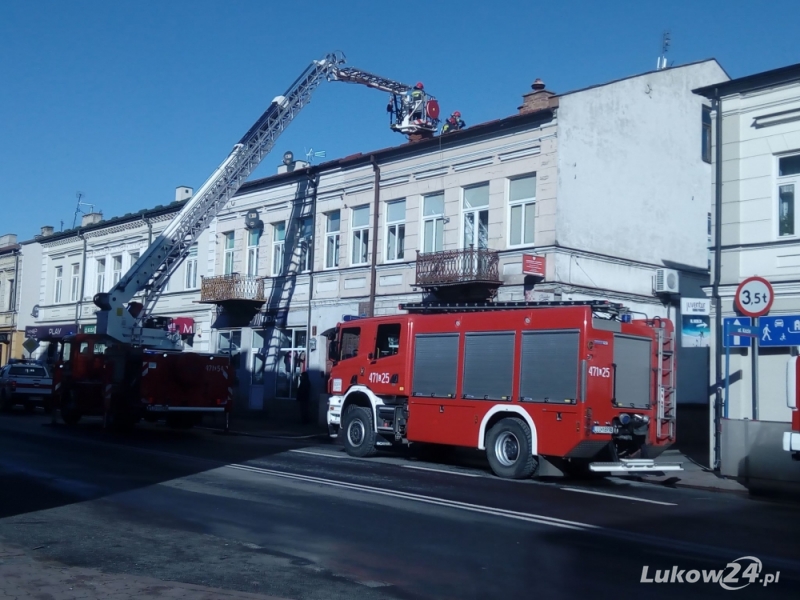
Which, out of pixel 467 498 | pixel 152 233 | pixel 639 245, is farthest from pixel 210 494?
pixel 152 233

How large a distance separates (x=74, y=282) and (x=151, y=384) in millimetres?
23755

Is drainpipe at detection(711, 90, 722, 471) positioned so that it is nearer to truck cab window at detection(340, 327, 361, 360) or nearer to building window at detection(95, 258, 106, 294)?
truck cab window at detection(340, 327, 361, 360)

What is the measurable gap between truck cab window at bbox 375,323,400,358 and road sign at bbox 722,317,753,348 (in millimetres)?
6258

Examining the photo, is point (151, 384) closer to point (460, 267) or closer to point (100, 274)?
point (460, 267)

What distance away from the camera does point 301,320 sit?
30.2 m

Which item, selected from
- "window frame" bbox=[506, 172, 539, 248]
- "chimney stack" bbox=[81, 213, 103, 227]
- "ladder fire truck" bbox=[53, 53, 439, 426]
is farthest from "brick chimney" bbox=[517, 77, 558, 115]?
"chimney stack" bbox=[81, 213, 103, 227]

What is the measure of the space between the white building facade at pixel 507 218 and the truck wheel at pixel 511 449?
7.46 meters

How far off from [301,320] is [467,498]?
18.8m

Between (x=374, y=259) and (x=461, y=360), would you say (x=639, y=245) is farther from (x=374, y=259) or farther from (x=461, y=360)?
(x=461, y=360)

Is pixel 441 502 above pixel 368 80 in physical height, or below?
below

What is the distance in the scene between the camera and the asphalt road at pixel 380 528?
733 cm

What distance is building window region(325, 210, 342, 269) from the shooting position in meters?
29.4

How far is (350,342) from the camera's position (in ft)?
62.1

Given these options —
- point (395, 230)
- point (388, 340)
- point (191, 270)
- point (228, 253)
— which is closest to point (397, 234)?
point (395, 230)
